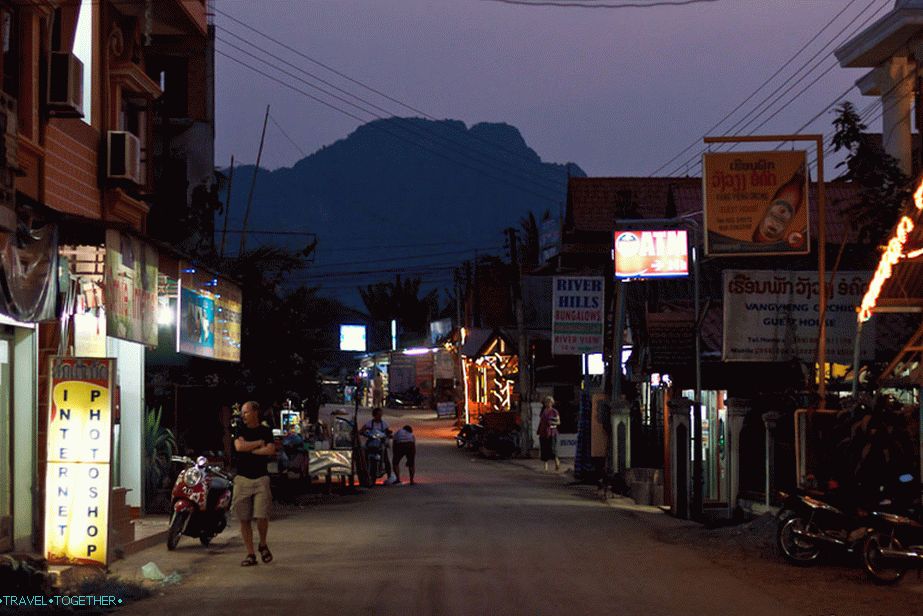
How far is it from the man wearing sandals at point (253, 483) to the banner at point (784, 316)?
8.87 meters

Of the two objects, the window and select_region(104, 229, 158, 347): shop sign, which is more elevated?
the window

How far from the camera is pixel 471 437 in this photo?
50094 mm

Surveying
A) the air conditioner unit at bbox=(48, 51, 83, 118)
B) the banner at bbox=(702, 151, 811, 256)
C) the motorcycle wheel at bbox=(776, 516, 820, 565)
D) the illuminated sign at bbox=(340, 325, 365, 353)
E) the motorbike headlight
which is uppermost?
the illuminated sign at bbox=(340, 325, 365, 353)

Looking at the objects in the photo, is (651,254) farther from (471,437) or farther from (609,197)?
(471,437)

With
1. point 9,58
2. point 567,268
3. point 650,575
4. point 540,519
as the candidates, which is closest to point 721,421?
point 540,519

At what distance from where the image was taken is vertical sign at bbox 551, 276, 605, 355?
3384cm

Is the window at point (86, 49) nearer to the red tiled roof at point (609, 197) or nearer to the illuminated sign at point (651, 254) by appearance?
the illuminated sign at point (651, 254)

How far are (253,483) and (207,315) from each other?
6.65 metres

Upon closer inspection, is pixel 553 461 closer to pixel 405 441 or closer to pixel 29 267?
pixel 405 441

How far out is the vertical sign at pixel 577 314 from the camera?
3384cm

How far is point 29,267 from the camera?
12883mm

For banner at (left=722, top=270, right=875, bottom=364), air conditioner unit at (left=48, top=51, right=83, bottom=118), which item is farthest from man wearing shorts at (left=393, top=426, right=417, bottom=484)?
air conditioner unit at (left=48, top=51, right=83, bottom=118)
